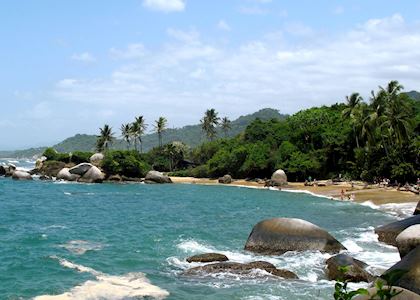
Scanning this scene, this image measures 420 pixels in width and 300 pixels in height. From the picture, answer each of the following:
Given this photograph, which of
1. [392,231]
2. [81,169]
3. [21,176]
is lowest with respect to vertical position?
[392,231]

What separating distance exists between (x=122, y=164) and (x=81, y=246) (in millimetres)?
56922

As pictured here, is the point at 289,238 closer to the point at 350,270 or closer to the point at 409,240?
the point at 350,270

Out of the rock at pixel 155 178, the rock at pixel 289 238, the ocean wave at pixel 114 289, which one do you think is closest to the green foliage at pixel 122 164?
the rock at pixel 155 178

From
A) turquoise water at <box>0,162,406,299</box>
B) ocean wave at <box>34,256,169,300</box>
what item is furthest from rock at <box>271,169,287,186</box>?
ocean wave at <box>34,256,169,300</box>

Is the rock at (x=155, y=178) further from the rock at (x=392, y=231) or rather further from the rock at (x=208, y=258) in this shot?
the rock at (x=208, y=258)

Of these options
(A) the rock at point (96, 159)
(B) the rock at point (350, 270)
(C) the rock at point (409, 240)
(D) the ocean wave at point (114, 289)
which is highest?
(A) the rock at point (96, 159)

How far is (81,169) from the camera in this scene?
82.9 metres

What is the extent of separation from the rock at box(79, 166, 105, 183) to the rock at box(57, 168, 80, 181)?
1548 millimetres

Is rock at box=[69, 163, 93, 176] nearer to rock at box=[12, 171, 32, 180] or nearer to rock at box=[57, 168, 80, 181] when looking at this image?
rock at box=[57, 168, 80, 181]

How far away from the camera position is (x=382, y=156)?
215ft

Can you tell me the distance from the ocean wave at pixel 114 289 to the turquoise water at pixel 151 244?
1.5 inches

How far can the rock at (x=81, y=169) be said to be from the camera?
82625 millimetres

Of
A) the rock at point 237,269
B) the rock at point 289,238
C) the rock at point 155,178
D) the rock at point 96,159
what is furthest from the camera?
the rock at point 96,159

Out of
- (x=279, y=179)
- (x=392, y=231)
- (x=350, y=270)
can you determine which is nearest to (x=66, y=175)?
(x=279, y=179)
